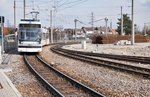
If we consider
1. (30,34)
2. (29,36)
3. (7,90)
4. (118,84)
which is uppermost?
(30,34)

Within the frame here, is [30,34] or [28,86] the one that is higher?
[30,34]

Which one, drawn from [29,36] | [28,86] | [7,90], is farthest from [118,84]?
[29,36]

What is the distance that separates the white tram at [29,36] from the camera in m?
37.0

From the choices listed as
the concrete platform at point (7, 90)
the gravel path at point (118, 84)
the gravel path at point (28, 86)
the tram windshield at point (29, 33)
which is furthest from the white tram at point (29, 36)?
the concrete platform at point (7, 90)

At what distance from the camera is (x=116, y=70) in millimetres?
21906

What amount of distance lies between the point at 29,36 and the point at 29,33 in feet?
0.94

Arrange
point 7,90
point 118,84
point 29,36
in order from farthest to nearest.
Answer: point 29,36
point 118,84
point 7,90

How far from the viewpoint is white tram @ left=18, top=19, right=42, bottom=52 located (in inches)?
1456

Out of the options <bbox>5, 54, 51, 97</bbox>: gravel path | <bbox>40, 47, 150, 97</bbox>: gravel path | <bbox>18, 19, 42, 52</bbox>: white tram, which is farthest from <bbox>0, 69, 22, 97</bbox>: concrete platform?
<bbox>18, 19, 42, 52</bbox>: white tram

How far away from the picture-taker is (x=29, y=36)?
37031mm

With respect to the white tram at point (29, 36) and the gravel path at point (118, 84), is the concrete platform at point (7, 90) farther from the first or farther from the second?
the white tram at point (29, 36)

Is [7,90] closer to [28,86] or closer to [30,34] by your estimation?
[28,86]

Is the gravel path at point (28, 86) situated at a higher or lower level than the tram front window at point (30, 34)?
lower

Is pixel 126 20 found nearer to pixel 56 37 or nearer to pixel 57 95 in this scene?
pixel 56 37
